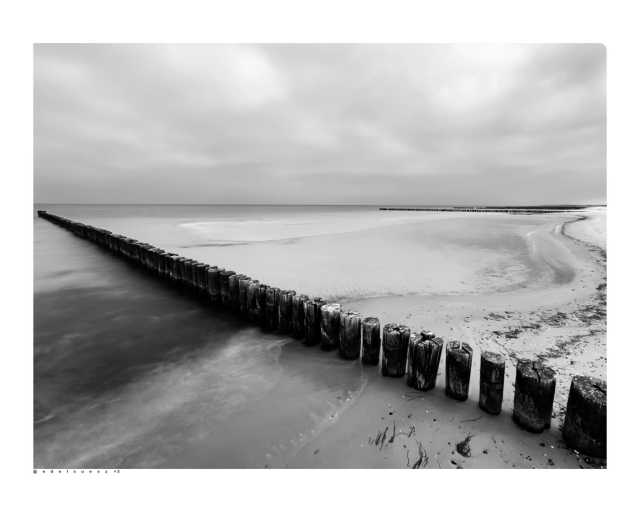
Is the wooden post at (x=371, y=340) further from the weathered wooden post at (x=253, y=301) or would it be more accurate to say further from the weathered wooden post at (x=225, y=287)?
the weathered wooden post at (x=225, y=287)

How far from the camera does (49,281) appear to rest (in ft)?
28.9

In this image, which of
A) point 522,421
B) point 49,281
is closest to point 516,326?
point 522,421

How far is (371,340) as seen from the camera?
3.65 meters

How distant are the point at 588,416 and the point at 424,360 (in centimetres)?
132

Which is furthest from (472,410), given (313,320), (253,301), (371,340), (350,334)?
(253,301)

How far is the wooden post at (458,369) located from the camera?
2.86 meters

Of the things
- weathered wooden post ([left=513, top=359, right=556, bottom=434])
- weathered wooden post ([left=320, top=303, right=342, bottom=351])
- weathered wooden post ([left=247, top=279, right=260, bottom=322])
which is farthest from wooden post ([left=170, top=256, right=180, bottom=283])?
weathered wooden post ([left=513, top=359, right=556, bottom=434])

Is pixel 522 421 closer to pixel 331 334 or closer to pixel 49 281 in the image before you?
pixel 331 334

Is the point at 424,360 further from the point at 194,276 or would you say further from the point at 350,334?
the point at 194,276

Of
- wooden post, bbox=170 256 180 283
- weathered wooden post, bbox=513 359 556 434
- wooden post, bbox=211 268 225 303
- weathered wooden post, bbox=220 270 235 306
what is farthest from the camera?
wooden post, bbox=170 256 180 283

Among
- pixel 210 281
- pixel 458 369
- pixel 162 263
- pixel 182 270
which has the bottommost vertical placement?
pixel 458 369

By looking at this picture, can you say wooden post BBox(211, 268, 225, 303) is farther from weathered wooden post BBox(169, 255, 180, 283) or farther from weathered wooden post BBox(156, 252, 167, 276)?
weathered wooden post BBox(156, 252, 167, 276)

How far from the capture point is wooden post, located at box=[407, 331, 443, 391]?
118 inches

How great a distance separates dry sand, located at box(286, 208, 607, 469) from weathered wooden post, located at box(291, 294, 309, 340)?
127 centimetres
